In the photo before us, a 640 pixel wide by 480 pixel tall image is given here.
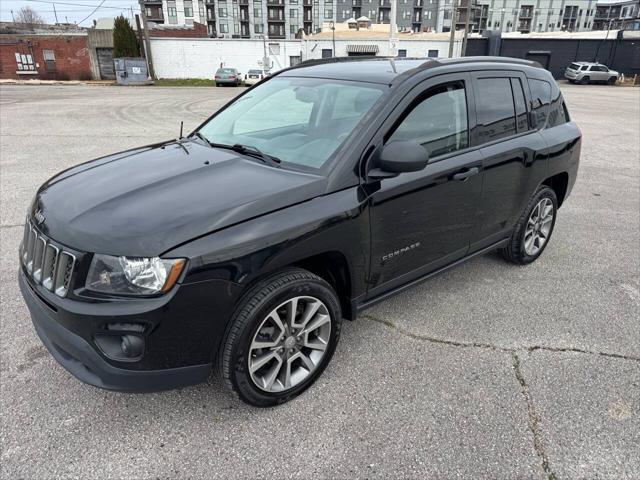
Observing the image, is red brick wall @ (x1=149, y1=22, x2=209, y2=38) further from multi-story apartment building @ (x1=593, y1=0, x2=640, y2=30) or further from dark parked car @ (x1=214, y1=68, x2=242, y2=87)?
multi-story apartment building @ (x1=593, y1=0, x2=640, y2=30)

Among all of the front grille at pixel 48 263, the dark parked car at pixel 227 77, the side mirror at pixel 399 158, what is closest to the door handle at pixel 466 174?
the side mirror at pixel 399 158

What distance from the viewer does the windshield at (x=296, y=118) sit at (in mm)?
2885

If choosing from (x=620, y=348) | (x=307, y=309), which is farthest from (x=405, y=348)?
(x=620, y=348)

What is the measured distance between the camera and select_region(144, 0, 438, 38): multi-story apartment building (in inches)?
3105

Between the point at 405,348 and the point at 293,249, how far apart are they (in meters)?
1.24

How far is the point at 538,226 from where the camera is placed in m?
4.39

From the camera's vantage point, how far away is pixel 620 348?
3.18 m

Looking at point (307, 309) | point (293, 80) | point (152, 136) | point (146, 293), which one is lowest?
point (152, 136)

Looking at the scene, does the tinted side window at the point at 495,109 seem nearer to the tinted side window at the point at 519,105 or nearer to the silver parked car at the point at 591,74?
the tinted side window at the point at 519,105

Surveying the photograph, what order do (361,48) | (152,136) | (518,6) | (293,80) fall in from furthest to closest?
(518,6) → (361,48) → (152,136) → (293,80)

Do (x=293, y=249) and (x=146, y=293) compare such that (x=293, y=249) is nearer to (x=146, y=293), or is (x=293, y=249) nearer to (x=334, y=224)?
(x=334, y=224)

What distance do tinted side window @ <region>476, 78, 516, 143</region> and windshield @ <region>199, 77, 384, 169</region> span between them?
96cm

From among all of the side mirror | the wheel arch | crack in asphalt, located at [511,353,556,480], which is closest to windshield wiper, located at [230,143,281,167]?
the side mirror

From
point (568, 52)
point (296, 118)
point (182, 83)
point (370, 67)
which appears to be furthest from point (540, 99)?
point (568, 52)
